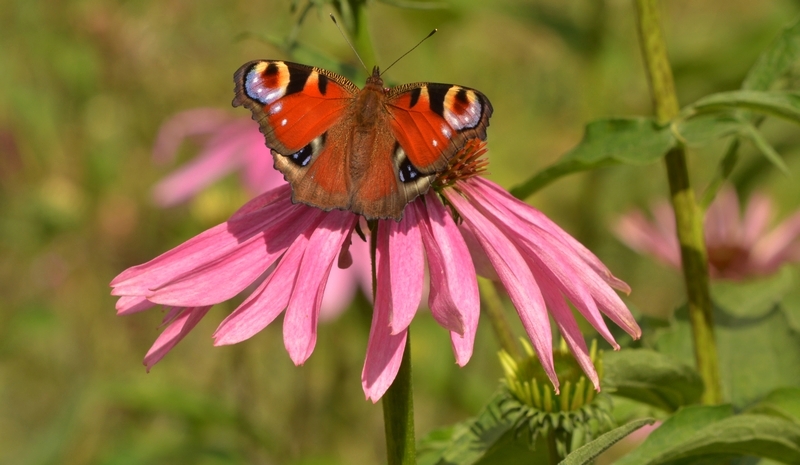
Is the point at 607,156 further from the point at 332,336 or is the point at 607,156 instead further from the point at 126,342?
the point at 126,342

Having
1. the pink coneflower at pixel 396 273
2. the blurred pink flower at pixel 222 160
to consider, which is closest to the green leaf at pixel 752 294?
the pink coneflower at pixel 396 273

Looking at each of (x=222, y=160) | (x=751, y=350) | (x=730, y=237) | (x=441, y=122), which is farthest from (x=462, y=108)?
(x=730, y=237)

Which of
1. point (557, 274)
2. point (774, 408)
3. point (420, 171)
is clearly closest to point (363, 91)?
point (420, 171)

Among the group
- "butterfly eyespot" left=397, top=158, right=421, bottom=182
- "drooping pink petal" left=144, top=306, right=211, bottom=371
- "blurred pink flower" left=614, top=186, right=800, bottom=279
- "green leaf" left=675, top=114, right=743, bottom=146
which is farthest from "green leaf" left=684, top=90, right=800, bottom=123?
"blurred pink flower" left=614, top=186, right=800, bottom=279

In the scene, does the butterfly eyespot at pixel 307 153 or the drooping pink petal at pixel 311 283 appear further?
the butterfly eyespot at pixel 307 153

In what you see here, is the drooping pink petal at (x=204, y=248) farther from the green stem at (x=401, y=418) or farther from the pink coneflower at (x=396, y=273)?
the green stem at (x=401, y=418)
